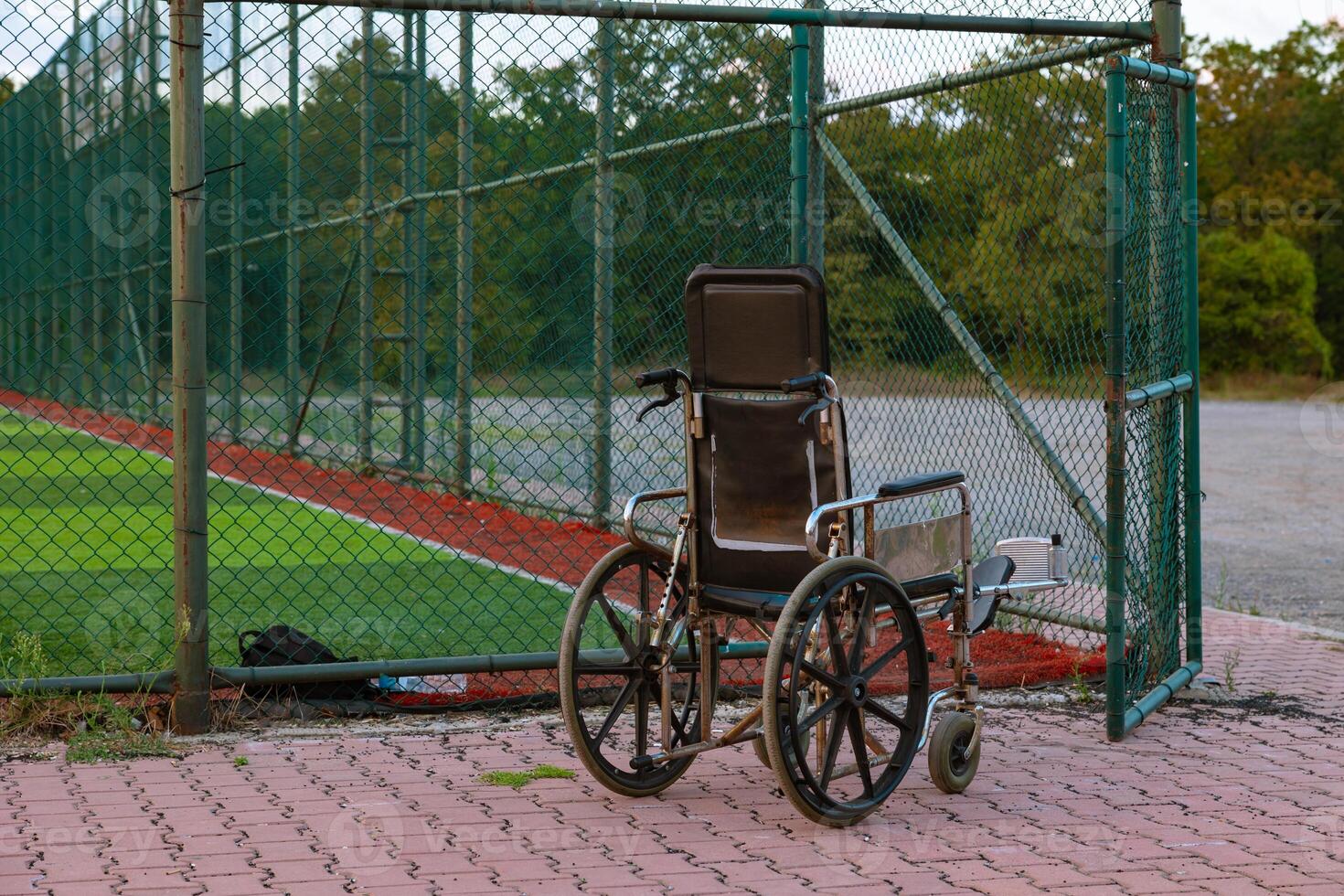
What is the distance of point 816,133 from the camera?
6.60m

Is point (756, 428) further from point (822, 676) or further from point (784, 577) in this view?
point (822, 676)

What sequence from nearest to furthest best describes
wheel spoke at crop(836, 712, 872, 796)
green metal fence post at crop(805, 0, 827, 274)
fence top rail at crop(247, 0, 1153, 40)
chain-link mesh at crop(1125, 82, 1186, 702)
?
wheel spoke at crop(836, 712, 872, 796) < fence top rail at crop(247, 0, 1153, 40) < chain-link mesh at crop(1125, 82, 1186, 702) < green metal fence post at crop(805, 0, 827, 274)

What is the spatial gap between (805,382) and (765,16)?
194cm

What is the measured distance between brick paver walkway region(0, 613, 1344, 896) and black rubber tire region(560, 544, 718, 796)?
73 millimetres

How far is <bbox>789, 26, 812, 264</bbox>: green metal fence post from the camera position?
18.5ft

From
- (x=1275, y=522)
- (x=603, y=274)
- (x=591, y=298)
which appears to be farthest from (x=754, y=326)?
(x=1275, y=522)

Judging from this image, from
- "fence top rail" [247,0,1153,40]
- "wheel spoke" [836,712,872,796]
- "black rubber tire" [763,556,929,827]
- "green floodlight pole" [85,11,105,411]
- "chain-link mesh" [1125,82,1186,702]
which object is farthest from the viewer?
"green floodlight pole" [85,11,105,411]

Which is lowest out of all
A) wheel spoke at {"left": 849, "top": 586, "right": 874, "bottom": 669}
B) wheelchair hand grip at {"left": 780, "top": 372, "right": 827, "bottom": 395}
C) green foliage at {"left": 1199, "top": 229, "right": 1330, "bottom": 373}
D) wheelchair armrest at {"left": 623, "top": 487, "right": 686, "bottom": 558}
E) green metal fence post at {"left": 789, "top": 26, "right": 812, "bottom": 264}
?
wheel spoke at {"left": 849, "top": 586, "right": 874, "bottom": 669}

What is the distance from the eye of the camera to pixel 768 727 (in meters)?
3.75

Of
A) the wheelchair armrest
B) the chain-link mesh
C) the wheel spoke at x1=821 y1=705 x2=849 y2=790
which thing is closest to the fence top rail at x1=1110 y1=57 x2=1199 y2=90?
the chain-link mesh

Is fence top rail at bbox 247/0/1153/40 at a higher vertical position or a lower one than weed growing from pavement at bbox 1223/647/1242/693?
higher

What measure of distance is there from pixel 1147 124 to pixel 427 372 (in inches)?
307

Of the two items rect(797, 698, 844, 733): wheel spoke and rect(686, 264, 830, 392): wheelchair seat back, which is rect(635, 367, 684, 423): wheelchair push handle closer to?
rect(686, 264, 830, 392): wheelchair seat back

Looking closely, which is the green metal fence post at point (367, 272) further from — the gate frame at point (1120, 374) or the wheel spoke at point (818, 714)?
the wheel spoke at point (818, 714)
